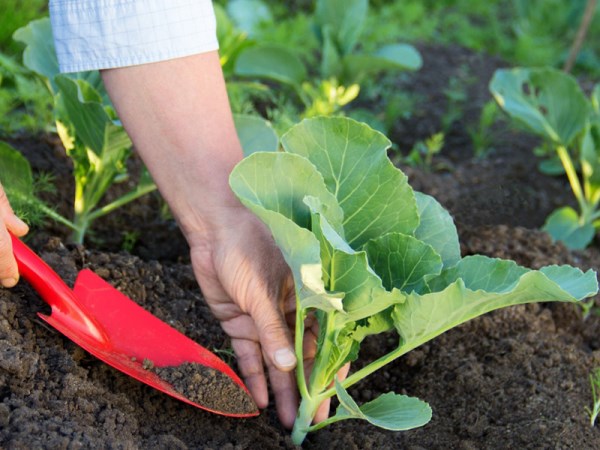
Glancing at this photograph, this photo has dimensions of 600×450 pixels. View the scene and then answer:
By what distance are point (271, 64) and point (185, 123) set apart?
1.80 metres

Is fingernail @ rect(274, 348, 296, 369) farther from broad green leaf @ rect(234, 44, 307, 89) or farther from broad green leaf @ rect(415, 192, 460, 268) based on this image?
broad green leaf @ rect(234, 44, 307, 89)

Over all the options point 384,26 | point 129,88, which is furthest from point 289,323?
point 384,26

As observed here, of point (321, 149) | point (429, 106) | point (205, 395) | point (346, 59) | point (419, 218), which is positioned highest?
point (321, 149)

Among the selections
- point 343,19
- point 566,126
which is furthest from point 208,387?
point 343,19

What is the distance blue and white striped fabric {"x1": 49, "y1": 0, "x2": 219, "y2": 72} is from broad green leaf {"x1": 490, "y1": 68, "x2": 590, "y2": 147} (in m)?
1.68

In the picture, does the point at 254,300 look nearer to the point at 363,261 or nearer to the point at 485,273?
the point at 363,261

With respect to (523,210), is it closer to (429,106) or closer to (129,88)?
(429,106)

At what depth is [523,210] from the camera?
334cm

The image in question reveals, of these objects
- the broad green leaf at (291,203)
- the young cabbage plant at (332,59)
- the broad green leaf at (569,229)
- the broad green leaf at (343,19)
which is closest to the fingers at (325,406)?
the broad green leaf at (291,203)

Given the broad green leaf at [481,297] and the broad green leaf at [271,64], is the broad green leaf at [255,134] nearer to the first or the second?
the broad green leaf at [481,297]

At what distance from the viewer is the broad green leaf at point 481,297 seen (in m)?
1.56

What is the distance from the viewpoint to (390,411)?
1.78 meters

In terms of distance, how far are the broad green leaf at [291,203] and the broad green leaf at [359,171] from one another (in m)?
0.11

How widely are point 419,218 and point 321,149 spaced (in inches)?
10.4
